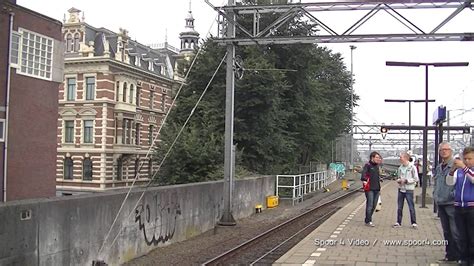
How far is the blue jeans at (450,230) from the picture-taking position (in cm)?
780

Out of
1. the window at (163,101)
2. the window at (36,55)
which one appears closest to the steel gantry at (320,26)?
the window at (36,55)

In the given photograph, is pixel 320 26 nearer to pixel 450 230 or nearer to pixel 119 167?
pixel 450 230

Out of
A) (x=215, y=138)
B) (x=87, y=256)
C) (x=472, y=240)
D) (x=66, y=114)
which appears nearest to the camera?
(x=472, y=240)

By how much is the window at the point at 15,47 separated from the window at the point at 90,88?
95.2ft

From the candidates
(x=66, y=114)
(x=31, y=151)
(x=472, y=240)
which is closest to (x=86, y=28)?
(x=66, y=114)

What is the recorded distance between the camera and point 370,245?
410 inches

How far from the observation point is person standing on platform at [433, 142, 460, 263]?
26.0ft

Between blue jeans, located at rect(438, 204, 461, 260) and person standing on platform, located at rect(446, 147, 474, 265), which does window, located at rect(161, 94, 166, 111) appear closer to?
blue jeans, located at rect(438, 204, 461, 260)

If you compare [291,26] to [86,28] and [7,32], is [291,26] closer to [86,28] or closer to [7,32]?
[7,32]

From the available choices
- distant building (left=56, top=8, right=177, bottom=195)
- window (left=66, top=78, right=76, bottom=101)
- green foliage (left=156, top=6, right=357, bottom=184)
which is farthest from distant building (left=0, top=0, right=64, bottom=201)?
window (left=66, top=78, right=76, bottom=101)

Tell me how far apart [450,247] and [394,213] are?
30.1 feet

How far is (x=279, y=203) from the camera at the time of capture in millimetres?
26875

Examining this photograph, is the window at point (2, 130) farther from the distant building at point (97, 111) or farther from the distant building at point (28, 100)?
the distant building at point (97, 111)

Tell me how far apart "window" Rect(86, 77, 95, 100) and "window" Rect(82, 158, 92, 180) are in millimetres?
6806
